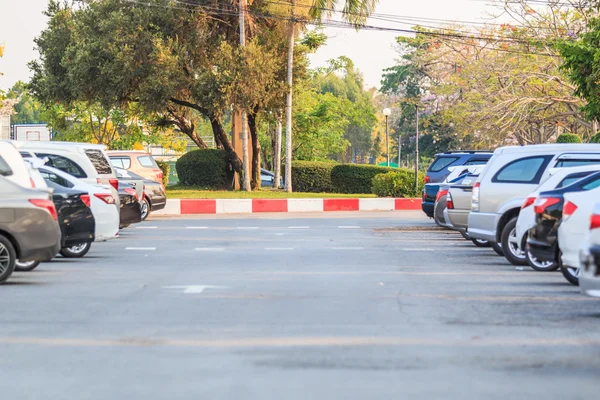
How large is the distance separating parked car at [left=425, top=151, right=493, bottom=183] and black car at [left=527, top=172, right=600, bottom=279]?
12573mm

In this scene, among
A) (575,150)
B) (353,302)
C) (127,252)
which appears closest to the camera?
(353,302)

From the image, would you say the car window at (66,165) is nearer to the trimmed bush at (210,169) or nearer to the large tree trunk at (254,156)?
the large tree trunk at (254,156)

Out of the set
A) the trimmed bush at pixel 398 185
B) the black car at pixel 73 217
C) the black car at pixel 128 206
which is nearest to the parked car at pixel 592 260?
the black car at pixel 73 217

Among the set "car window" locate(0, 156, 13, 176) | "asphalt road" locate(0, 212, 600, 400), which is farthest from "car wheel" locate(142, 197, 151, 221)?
"car window" locate(0, 156, 13, 176)

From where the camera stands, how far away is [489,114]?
39844 millimetres

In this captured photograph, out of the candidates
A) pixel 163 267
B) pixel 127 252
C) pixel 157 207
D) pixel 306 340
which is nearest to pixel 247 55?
pixel 157 207

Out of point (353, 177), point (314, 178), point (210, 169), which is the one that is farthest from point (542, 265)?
point (314, 178)

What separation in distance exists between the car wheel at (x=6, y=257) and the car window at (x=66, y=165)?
5844 millimetres

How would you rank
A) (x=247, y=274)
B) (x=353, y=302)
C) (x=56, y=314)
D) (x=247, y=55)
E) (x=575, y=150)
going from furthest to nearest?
(x=247, y=55) → (x=575, y=150) → (x=247, y=274) → (x=353, y=302) → (x=56, y=314)

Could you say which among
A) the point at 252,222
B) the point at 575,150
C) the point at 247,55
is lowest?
the point at 252,222

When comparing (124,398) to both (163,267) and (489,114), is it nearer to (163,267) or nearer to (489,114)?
(163,267)

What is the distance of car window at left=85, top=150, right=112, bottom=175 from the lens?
63.1 feet

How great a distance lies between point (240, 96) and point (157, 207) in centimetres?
1190

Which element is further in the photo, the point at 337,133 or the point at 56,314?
the point at 337,133
